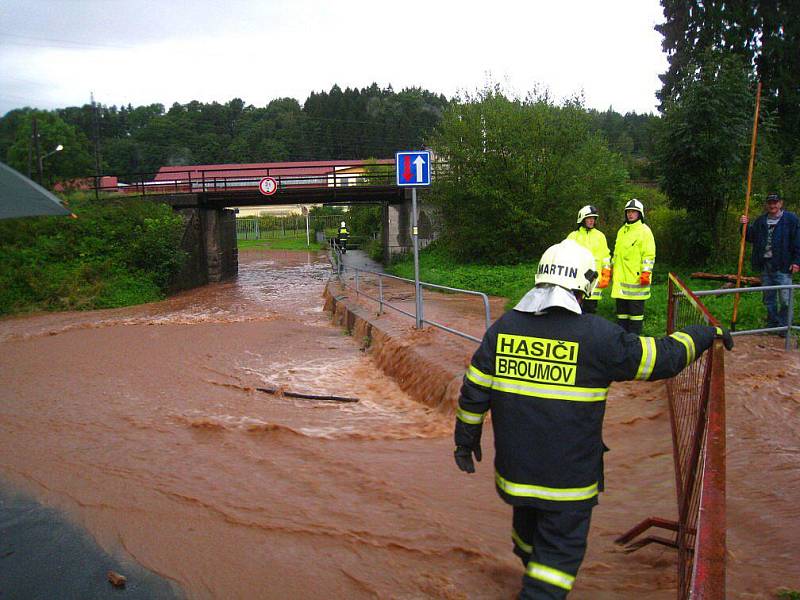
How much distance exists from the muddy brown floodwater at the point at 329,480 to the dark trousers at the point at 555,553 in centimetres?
87

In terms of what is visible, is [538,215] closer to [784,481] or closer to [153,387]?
[153,387]

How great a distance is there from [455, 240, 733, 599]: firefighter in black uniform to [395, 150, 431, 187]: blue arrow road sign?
714 centimetres

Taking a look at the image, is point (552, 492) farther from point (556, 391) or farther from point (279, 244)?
point (279, 244)

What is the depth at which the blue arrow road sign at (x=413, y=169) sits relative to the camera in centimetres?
1013

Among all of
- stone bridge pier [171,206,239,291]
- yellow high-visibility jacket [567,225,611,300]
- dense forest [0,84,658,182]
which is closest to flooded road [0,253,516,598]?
yellow high-visibility jacket [567,225,611,300]

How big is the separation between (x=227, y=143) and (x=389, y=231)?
65054mm

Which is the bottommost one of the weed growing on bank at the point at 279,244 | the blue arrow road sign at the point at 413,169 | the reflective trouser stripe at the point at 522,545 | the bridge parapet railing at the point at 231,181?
the weed growing on bank at the point at 279,244

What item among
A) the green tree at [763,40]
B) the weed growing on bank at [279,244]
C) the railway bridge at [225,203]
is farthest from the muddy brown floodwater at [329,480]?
the weed growing on bank at [279,244]

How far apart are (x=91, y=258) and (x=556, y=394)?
22.0 meters

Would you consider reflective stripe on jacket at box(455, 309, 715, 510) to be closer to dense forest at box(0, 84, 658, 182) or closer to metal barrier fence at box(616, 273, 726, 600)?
metal barrier fence at box(616, 273, 726, 600)

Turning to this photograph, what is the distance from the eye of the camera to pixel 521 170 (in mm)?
22062

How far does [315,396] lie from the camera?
9023mm

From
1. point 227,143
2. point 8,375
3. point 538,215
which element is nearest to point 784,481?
point 8,375

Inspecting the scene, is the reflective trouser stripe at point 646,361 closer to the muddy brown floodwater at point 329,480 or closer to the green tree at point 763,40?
the muddy brown floodwater at point 329,480
